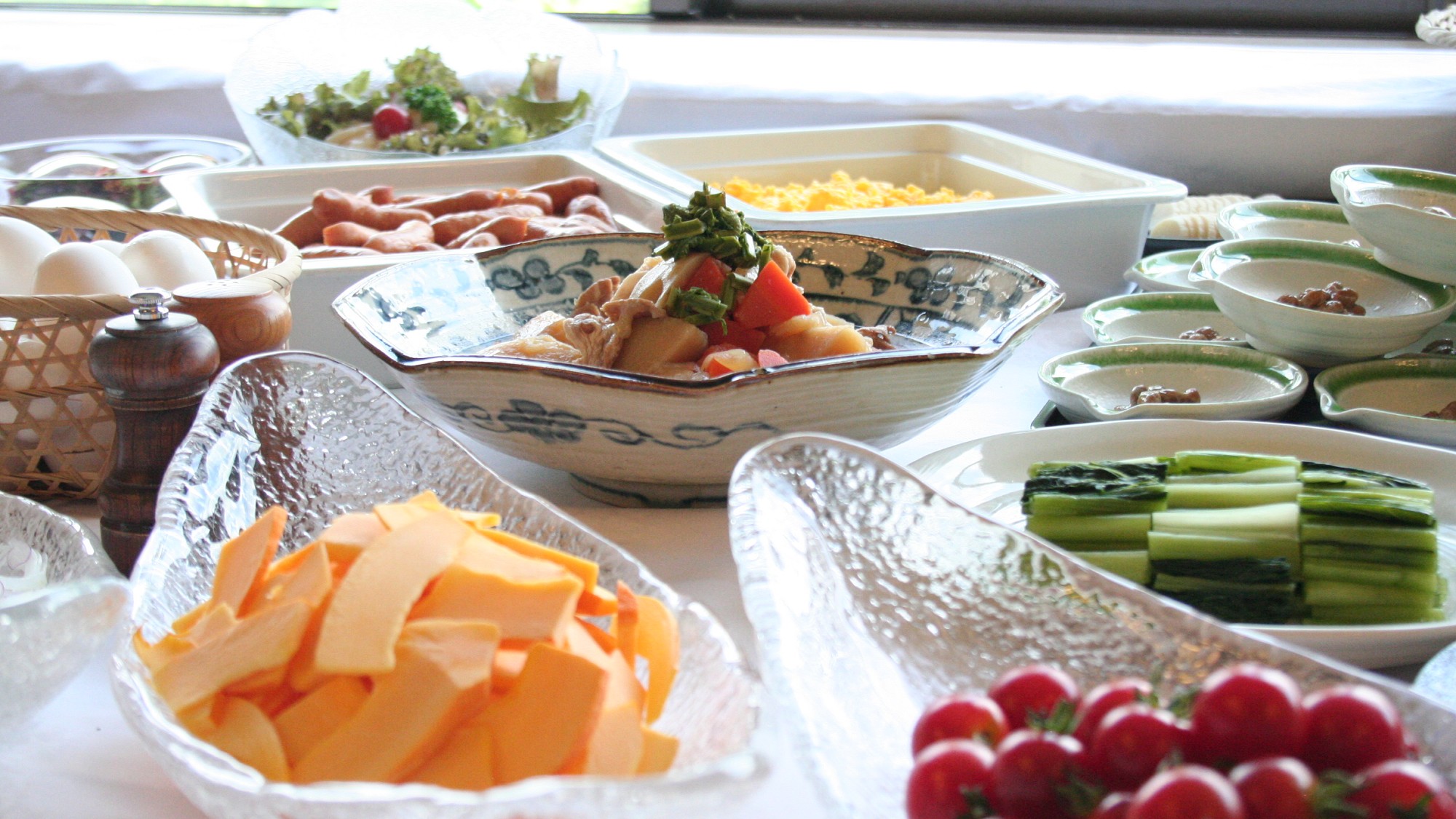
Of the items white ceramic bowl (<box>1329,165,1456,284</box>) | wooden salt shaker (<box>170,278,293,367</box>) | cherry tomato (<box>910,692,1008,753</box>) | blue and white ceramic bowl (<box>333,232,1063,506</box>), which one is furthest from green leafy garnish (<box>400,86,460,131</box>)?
cherry tomato (<box>910,692,1008,753</box>)

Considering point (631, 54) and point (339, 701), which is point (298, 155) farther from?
point (339, 701)

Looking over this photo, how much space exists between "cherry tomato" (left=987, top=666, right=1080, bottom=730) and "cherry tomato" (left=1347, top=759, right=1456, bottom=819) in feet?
0.37

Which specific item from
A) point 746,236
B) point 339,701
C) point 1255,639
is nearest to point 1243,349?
point 746,236

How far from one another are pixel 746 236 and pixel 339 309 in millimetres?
325

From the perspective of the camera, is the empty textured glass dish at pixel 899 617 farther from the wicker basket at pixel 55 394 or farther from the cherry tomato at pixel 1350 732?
the wicker basket at pixel 55 394

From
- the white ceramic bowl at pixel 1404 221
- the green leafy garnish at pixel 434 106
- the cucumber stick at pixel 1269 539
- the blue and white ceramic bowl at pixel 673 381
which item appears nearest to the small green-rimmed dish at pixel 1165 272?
the white ceramic bowl at pixel 1404 221

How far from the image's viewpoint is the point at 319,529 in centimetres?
74

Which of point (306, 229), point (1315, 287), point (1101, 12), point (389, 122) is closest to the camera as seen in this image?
point (1315, 287)

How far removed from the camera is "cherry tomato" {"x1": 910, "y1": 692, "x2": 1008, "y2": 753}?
47 cm

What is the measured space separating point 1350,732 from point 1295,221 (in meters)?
1.19

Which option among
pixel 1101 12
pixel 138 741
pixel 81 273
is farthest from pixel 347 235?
pixel 1101 12

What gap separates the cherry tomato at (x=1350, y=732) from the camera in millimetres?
417

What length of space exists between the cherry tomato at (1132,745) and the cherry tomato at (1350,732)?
0.05 meters

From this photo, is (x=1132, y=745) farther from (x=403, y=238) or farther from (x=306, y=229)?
(x=306, y=229)
